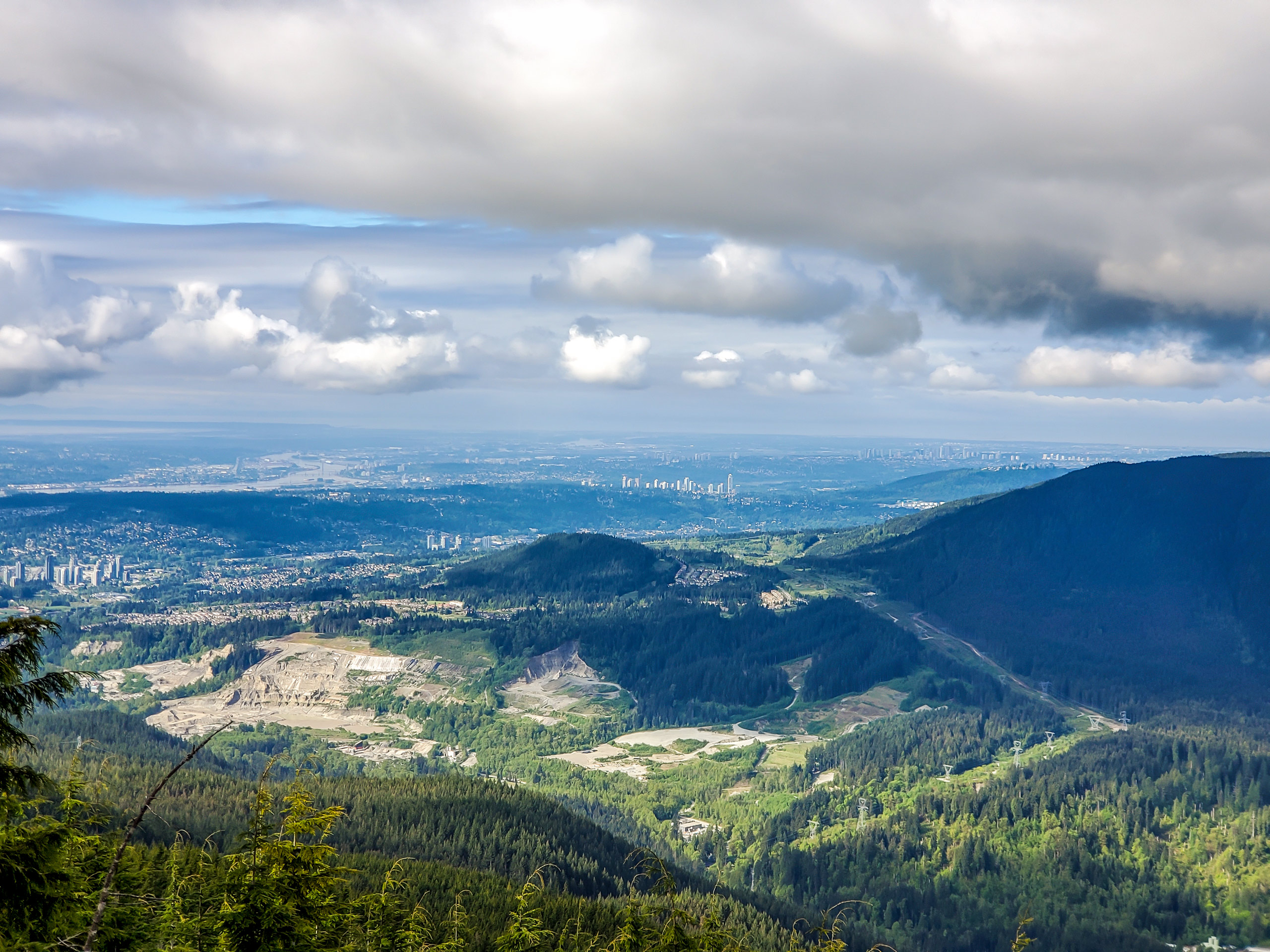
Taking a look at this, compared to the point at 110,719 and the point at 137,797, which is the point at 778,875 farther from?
the point at 110,719

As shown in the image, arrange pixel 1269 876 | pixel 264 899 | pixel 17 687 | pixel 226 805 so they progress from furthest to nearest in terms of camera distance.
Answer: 1. pixel 1269 876
2. pixel 226 805
3. pixel 264 899
4. pixel 17 687

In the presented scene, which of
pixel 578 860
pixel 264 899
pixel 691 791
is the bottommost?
pixel 691 791

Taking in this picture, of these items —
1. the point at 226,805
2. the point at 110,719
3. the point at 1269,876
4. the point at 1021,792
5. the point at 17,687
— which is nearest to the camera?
the point at 17,687

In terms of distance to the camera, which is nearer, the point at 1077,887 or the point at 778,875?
the point at 1077,887

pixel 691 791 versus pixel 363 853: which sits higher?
pixel 363 853

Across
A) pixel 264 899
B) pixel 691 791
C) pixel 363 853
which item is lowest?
pixel 691 791

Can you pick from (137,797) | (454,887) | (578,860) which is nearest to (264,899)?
(454,887)

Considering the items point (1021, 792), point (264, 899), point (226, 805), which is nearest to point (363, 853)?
point (226, 805)

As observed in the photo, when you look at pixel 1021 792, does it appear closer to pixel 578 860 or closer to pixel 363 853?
pixel 578 860

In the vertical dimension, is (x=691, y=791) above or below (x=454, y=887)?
below
